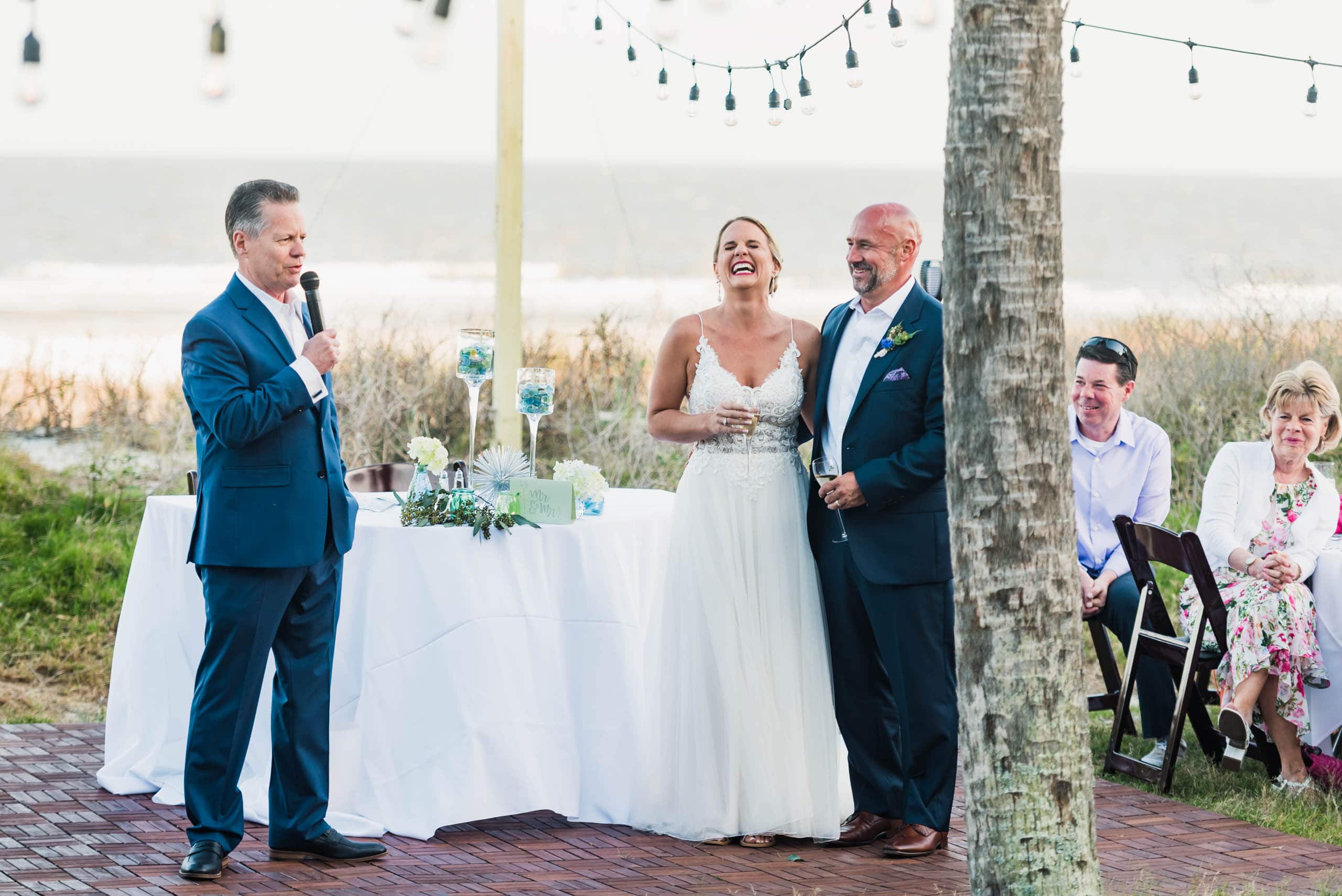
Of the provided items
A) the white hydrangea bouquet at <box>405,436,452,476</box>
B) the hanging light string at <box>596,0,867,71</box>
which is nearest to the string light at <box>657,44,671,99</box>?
the hanging light string at <box>596,0,867,71</box>

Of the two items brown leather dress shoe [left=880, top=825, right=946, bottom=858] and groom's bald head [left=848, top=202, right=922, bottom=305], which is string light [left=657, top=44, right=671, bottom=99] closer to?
groom's bald head [left=848, top=202, right=922, bottom=305]

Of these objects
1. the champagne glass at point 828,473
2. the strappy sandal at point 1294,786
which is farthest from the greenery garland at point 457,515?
the strappy sandal at point 1294,786

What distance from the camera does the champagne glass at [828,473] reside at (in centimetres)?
421

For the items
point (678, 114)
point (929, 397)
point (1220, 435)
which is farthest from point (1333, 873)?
point (678, 114)

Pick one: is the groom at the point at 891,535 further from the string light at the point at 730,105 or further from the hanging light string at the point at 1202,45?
the hanging light string at the point at 1202,45

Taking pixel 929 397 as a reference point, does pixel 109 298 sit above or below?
above

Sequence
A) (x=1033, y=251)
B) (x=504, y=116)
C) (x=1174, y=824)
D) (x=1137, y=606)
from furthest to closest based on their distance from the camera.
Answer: (x=504, y=116), (x=1137, y=606), (x=1174, y=824), (x=1033, y=251)

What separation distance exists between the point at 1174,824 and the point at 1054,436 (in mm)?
2286

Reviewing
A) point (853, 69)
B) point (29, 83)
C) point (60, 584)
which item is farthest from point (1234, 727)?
point (60, 584)

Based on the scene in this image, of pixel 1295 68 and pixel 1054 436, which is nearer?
pixel 1054 436

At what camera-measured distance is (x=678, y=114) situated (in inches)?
2174

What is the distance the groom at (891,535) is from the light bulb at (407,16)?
187cm

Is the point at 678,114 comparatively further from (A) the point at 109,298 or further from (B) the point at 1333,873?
(B) the point at 1333,873

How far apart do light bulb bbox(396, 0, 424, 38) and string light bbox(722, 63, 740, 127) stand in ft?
11.2
